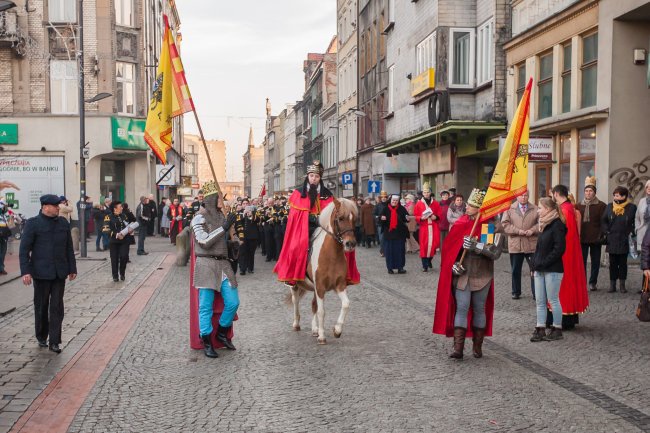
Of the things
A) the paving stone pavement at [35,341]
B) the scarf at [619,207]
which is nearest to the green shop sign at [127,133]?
the paving stone pavement at [35,341]

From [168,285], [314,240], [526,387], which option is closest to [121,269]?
[168,285]

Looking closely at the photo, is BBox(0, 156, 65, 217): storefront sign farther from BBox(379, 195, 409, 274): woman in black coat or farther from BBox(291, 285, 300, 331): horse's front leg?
BBox(291, 285, 300, 331): horse's front leg

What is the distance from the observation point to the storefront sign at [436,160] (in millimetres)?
27828

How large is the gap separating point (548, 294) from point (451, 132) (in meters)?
16.4

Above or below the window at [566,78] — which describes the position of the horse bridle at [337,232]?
below

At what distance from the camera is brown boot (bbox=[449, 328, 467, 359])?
25.5ft

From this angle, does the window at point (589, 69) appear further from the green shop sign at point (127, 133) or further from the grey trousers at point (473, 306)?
the green shop sign at point (127, 133)

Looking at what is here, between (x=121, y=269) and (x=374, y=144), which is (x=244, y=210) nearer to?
(x=121, y=269)

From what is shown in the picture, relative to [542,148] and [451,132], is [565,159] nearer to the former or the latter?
[542,148]

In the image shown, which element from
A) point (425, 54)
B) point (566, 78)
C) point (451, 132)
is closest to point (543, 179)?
point (566, 78)

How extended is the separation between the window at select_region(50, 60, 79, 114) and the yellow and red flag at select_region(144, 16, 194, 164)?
88.7ft

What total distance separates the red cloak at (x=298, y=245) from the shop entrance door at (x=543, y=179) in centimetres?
1258

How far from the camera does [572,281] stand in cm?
925

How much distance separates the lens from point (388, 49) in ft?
124
